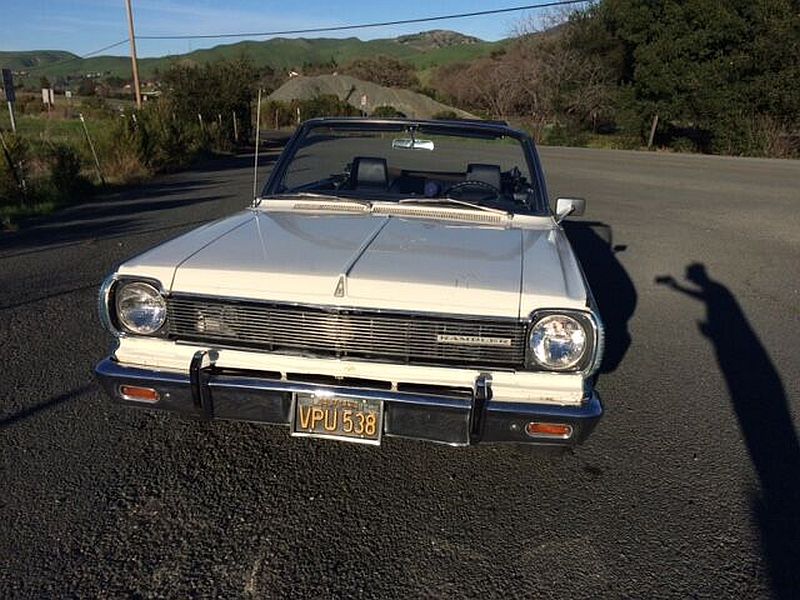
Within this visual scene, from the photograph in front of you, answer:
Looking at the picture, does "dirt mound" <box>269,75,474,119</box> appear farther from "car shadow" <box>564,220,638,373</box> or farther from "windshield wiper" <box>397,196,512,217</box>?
"windshield wiper" <box>397,196,512,217</box>

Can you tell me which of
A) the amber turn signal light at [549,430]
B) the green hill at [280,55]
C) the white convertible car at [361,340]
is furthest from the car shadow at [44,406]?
the green hill at [280,55]

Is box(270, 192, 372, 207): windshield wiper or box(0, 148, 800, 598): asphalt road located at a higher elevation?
box(270, 192, 372, 207): windshield wiper

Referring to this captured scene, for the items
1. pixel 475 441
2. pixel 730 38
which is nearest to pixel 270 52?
pixel 730 38

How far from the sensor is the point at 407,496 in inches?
110

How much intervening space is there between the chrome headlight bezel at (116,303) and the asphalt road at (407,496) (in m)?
0.68

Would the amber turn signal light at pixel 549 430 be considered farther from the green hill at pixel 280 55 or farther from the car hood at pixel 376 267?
the green hill at pixel 280 55

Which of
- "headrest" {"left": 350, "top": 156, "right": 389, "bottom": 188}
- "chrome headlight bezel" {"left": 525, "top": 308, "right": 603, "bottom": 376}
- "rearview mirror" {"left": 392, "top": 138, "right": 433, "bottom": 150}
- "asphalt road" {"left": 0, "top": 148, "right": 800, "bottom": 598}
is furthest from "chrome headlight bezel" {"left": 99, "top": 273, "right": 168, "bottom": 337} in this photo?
"rearview mirror" {"left": 392, "top": 138, "right": 433, "bottom": 150}

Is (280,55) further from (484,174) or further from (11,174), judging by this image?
(484,174)

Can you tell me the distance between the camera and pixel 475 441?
249cm

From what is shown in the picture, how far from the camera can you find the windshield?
3.93 m

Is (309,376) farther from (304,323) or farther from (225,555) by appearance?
(225,555)

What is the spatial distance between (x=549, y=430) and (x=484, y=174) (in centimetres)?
214

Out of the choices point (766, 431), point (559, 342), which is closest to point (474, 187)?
point (559, 342)

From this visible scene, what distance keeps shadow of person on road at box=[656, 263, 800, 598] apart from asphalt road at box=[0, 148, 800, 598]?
12 mm
